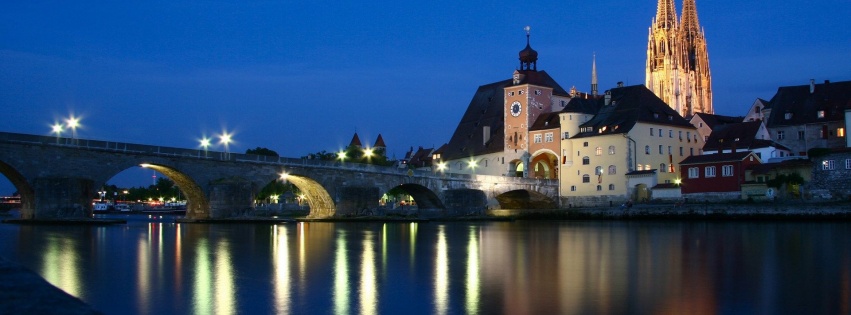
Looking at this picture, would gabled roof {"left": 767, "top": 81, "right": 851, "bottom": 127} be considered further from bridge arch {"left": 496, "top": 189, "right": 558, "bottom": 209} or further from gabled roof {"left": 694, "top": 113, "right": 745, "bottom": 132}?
bridge arch {"left": 496, "top": 189, "right": 558, "bottom": 209}

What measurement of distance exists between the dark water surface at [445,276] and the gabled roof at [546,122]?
173ft

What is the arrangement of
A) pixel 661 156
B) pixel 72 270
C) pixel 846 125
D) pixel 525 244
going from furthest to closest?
pixel 661 156, pixel 846 125, pixel 525 244, pixel 72 270

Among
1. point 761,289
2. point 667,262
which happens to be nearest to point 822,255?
point 667,262

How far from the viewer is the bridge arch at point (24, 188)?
47.3 metres

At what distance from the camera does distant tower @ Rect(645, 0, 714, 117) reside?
13150 centimetres

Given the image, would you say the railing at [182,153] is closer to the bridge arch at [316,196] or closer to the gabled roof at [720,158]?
the bridge arch at [316,196]

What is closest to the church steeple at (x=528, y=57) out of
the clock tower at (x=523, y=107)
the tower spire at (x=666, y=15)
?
the clock tower at (x=523, y=107)

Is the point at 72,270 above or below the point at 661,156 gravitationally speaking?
below

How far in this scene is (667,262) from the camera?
22891mm

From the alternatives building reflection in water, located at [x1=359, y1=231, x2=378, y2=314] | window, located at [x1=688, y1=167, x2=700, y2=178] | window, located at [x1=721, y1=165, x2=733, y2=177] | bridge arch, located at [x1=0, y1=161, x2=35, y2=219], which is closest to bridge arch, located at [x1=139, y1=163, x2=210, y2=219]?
bridge arch, located at [x1=0, y1=161, x2=35, y2=219]

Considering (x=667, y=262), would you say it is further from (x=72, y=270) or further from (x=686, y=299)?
(x=72, y=270)

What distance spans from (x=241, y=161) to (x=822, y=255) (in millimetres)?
40969

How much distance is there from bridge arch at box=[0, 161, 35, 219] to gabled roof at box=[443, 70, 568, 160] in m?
51.0

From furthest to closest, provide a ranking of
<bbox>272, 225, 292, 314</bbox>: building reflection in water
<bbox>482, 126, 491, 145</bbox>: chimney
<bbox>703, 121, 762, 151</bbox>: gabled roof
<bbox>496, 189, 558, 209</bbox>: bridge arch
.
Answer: <bbox>482, 126, 491, 145</bbox>: chimney < <bbox>496, 189, 558, 209</bbox>: bridge arch < <bbox>703, 121, 762, 151</bbox>: gabled roof < <bbox>272, 225, 292, 314</bbox>: building reflection in water
